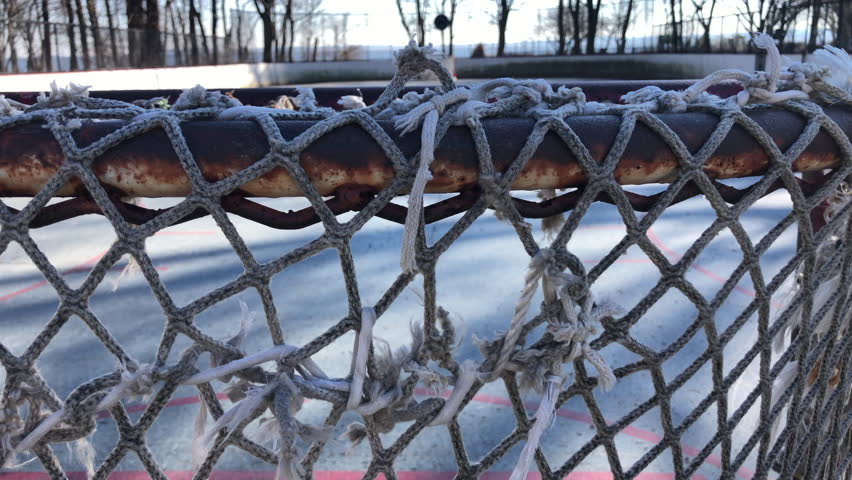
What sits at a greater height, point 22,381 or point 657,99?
point 657,99

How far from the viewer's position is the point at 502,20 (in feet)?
55.4

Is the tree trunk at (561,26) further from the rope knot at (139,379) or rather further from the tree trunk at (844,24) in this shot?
the rope knot at (139,379)

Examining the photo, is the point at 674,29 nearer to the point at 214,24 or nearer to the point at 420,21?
the point at 420,21

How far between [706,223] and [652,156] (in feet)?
12.2

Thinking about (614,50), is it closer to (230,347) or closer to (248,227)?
(248,227)

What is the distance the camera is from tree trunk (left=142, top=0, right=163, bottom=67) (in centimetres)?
1155

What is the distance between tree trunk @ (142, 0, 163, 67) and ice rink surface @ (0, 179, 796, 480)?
26.5ft

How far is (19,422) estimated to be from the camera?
1.67 feet

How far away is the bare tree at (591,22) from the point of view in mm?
14953

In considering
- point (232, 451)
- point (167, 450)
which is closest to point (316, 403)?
point (232, 451)

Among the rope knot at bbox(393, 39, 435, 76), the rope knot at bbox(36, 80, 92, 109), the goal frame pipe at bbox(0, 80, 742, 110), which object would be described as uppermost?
the rope knot at bbox(393, 39, 435, 76)

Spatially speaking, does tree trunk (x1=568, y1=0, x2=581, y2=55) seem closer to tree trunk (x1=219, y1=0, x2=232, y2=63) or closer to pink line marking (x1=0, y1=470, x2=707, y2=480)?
tree trunk (x1=219, y1=0, x2=232, y2=63)

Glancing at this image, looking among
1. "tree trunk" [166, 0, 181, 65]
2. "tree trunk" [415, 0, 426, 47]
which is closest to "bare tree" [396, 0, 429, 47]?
"tree trunk" [415, 0, 426, 47]

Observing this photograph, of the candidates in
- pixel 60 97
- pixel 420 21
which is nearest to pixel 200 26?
pixel 420 21
